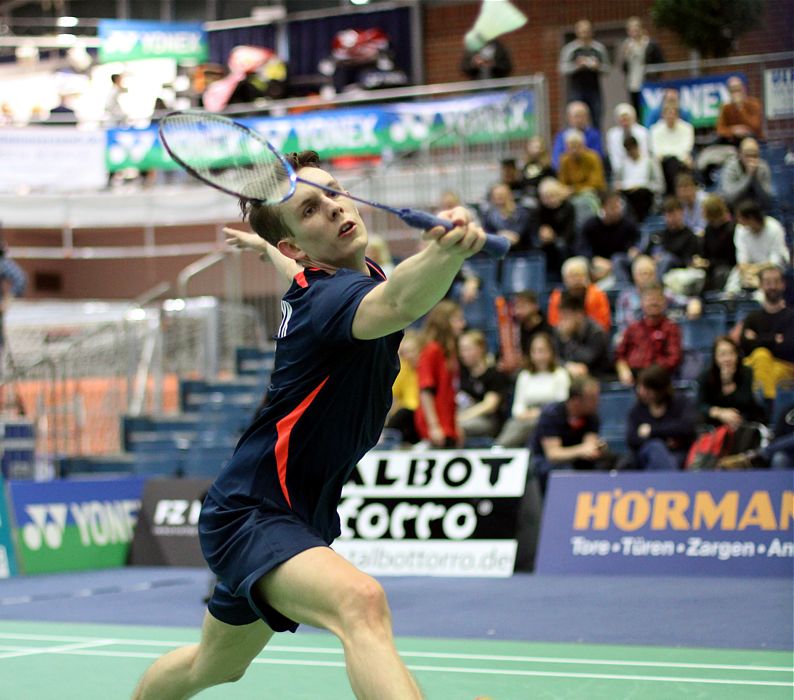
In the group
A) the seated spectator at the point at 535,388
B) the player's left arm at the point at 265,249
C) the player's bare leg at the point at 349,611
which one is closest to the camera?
the player's bare leg at the point at 349,611

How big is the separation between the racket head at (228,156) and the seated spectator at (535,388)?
6.87 meters

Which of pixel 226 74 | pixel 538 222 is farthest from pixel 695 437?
pixel 226 74

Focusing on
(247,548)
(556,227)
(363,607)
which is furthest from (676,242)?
(363,607)

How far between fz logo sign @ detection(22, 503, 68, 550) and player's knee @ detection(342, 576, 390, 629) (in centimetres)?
894

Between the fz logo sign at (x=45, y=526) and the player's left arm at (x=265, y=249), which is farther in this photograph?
the fz logo sign at (x=45, y=526)

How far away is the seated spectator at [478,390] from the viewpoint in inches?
468

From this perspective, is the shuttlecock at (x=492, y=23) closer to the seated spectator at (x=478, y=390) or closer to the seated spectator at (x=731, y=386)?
the seated spectator at (x=478, y=390)

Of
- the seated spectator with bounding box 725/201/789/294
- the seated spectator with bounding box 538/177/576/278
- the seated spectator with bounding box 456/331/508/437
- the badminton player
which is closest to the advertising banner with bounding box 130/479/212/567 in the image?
the seated spectator with bounding box 456/331/508/437

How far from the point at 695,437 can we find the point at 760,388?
910 millimetres

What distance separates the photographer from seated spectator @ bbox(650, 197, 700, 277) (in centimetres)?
1285

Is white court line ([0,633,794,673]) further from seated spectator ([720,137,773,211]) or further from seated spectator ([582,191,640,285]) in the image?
seated spectator ([720,137,773,211])

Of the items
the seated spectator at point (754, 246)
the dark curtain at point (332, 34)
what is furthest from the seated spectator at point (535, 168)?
the dark curtain at point (332, 34)

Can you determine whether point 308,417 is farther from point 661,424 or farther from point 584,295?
point 584,295

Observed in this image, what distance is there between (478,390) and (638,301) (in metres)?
1.70
